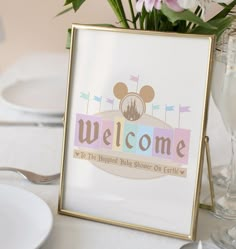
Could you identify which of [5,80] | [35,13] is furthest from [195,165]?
[35,13]

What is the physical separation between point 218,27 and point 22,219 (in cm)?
34

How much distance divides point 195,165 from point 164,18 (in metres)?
0.19

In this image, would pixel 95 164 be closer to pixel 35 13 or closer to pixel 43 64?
pixel 43 64

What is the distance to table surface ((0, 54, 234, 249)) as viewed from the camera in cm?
62

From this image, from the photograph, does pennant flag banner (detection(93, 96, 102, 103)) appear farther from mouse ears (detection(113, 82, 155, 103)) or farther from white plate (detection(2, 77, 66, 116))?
white plate (detection(2, 77, 66, 116))

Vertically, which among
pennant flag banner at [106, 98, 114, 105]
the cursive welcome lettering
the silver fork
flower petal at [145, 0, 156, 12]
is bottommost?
the silver fork

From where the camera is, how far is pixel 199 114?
2.02ft

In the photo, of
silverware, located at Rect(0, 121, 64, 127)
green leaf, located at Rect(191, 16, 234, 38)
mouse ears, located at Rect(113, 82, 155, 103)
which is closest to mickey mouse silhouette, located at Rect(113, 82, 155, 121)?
mouse ears, located at Rect(113, 82, 155, 103)

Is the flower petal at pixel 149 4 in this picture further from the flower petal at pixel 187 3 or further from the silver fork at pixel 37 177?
the silver fork at pixel 37 177

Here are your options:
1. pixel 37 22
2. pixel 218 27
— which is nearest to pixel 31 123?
pixel 218 27

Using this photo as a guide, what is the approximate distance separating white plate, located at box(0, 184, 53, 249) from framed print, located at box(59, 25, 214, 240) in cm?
4

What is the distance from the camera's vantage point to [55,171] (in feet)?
2.66

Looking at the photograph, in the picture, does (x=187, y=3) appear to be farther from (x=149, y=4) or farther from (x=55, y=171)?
(x=55, y=171)

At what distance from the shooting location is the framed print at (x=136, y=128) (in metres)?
0.62
